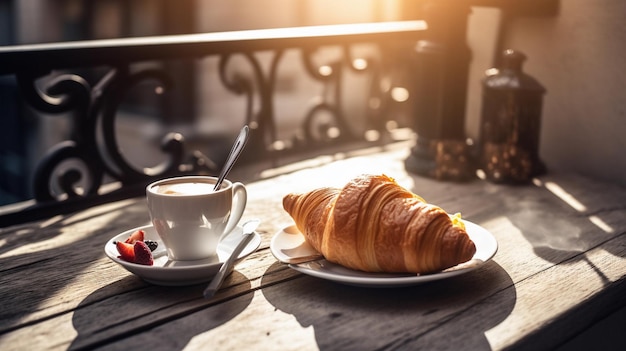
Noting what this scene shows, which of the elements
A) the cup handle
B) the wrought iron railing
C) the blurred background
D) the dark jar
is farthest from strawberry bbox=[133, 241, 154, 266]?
the blurred background

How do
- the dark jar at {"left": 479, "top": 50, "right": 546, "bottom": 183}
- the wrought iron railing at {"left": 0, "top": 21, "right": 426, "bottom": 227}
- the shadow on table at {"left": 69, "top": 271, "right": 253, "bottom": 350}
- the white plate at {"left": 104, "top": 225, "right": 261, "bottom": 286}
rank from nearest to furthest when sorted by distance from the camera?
the shadow on table at {"left": 69, "top": 271, "right": 253, "bottom": 350} → the white plate at {"left": 104, "top": 225, "right": 261, "bottom": 286} → the wrought iron railing at {"left": 0, "top": 21, "right": 426, "bottom": 227} → the dark jar at {"left": 479, "top": 50, "right": 546, "bottom": 183}

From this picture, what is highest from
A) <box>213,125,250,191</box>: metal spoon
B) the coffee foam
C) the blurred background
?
<box>213,125,250,191</box>: metal spoon

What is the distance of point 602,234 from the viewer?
1.42m

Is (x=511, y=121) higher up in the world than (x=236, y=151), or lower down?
lower down

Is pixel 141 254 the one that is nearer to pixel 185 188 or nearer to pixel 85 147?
pixel 185 188

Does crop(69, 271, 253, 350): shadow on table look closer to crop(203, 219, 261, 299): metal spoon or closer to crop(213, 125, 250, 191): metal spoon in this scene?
crop(203, 219, 261, 299): metal spoon

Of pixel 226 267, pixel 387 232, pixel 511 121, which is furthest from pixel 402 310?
pixel 511 121

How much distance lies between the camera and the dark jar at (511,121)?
1.79 metres

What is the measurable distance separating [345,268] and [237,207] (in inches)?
8.1

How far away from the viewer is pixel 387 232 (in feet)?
3.31

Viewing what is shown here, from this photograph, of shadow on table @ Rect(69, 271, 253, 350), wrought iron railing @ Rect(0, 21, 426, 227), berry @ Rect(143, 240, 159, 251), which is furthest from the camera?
wrought iron railing @ Rect(0, 21, 426, 227)

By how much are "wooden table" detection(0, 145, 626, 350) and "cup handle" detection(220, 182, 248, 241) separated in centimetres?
7

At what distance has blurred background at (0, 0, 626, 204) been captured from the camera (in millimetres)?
1998

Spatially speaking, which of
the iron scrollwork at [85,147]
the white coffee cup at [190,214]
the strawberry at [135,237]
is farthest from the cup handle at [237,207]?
the iron scrollwork at [85,147]
